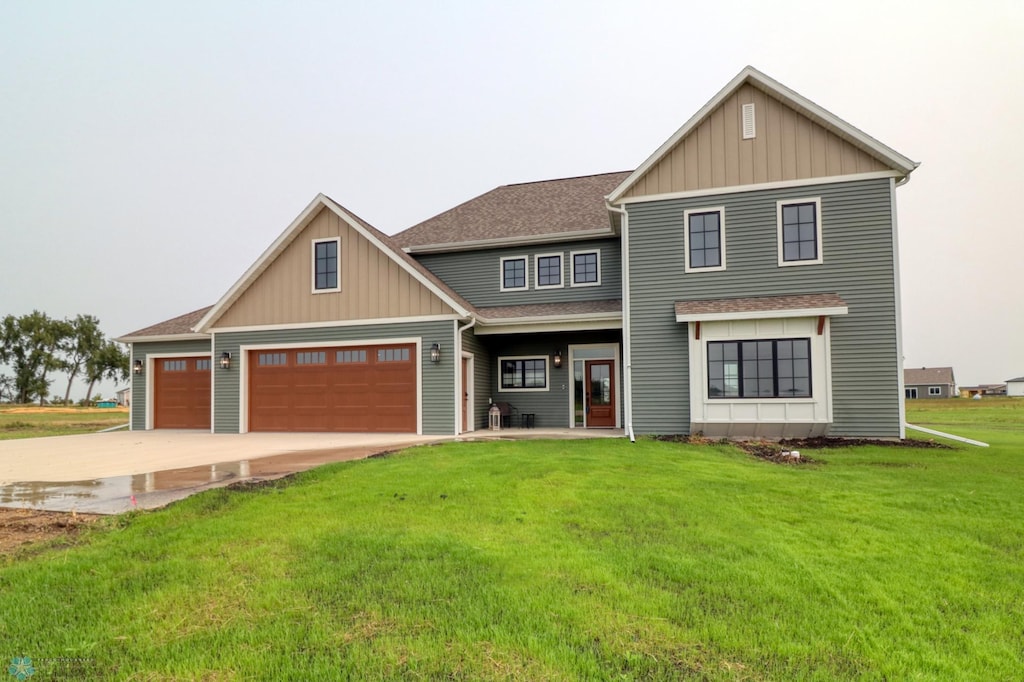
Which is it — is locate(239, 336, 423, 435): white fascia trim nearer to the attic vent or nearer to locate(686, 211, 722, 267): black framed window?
locate(686, 211, 722, 267): black framed window

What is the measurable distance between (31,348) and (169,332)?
164 feet

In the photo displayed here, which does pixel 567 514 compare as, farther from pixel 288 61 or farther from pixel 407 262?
pixel 288 61

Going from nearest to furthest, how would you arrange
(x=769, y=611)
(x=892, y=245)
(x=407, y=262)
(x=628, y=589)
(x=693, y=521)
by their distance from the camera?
(x=769, y=611)
(x=628, y=589)
(x=693, y=521)
(x=892, y=245)
(x=407, y=262)

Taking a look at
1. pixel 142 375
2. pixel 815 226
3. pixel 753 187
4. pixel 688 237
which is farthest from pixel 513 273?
pixel 142 375

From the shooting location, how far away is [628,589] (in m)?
3.60

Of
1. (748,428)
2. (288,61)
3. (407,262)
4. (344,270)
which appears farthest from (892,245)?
(288,61)

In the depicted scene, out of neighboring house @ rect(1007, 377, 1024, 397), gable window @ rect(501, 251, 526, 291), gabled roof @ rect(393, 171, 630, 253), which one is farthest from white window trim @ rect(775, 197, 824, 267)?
neighboring house @ rect(1007, 377, 1024, 397)

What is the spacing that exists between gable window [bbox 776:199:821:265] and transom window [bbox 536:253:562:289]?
6.11 m

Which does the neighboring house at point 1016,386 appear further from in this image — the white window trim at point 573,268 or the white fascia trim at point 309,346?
the white fascia trim at point 309,346

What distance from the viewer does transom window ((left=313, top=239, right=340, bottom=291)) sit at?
15422mm

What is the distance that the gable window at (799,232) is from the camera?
41.0 ft

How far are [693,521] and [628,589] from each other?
73.5 inches

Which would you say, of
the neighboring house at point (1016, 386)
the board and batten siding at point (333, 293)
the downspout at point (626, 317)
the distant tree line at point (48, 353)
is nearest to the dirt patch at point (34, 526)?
the board and batten siding at point (333, 293)

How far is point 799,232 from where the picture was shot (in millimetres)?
12625
